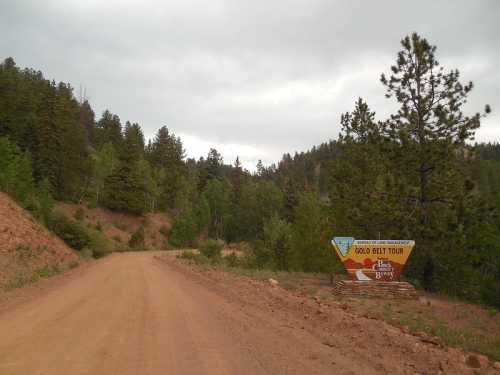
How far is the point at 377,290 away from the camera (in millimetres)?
14664

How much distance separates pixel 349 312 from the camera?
35.5 feet

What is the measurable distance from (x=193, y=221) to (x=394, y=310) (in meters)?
61.3

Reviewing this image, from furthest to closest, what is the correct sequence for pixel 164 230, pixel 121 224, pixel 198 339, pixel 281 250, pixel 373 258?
pixel 164 230 → pixel 121 224 → pixel 281 250 → pixel 373 258 → pixel 198 339

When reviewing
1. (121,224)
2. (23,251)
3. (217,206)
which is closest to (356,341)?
(23,251)

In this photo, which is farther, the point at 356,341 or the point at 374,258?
the point at 374,258

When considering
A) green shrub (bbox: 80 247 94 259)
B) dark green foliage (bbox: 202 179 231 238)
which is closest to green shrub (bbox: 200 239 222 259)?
green shrub (bbox: 80 247 94 259)

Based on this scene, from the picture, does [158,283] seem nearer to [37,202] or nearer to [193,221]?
[37,202]

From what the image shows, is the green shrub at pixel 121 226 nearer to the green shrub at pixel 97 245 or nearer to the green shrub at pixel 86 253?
the green shrub at pixel 97 245

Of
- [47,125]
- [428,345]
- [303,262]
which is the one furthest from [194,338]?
[47,125]

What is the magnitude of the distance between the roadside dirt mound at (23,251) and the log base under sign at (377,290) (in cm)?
1209

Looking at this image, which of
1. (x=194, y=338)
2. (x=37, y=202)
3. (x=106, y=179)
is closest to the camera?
(x=194, y=338)

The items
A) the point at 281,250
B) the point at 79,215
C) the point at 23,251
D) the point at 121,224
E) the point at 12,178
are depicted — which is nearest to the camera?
the point at 23,251

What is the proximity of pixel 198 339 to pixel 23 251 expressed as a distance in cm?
1934

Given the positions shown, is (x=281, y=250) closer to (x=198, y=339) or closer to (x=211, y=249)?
(x=211, y=249)
